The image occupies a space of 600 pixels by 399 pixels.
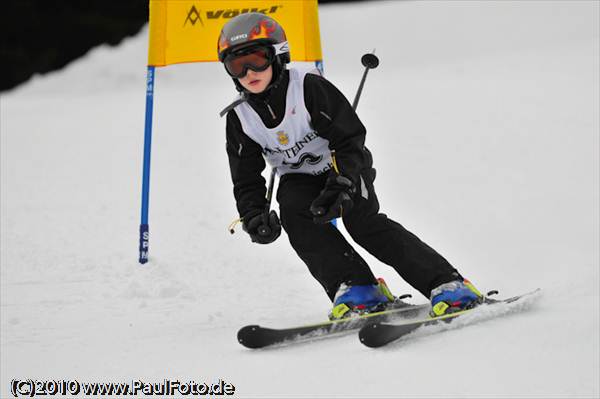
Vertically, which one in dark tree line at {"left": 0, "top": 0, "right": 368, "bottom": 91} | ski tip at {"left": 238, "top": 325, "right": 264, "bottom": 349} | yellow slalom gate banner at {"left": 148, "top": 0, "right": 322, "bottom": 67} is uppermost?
dark tree line at {"left": 0, "top": 0, "right": 368, "bottom": 91}

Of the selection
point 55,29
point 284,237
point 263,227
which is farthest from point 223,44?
→ point 55,29

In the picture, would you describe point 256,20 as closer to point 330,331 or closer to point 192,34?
point 330,331

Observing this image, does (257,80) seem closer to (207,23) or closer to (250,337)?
(250,337)

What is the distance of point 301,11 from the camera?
19.1 ft

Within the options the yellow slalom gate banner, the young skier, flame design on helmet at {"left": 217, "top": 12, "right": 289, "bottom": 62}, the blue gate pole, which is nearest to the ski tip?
the young skier

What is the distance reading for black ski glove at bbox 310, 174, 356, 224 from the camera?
351cm

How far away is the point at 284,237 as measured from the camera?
6746 mm

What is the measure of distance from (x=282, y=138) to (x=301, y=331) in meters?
0.92

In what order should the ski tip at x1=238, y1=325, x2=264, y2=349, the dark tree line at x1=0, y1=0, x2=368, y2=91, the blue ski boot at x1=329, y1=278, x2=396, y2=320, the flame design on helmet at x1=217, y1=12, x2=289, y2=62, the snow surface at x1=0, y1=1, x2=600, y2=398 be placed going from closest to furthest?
the snow surface at x1=0, y1=1, x2=600, y2=398
the ski tip at x1=238, y1=325, x2=264, y2=349
the flame design on helmet at x1=217, y1=12, x2=289, y2=62
the blue ski boot at x1=329, y1=278, x2=396, y2=320
the dark tree line at x1=0, y1=0, x2=368, y2=91

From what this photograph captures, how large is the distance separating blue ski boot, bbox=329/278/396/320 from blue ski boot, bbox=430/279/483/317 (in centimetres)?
30

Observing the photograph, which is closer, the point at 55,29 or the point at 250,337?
the point at 250,337

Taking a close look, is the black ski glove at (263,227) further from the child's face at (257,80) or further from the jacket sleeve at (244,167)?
the child's face at (257,80)

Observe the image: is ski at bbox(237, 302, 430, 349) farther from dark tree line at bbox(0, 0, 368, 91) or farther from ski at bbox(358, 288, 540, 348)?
dark tree line at bbox(0, 0, 368, 91)

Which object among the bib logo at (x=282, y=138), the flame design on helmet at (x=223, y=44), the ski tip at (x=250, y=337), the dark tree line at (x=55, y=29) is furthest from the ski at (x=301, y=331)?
the dark tree line at (x=55, y=29)
